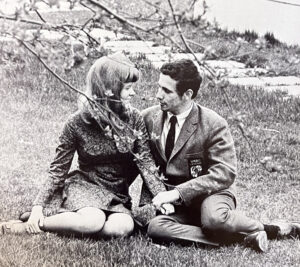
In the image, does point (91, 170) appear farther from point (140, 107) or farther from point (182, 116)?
point (140, 107)

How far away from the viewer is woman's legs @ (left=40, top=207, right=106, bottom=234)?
2234 millimetres

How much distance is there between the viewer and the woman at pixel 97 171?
7.32 feet

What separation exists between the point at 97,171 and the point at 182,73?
1.57 feet

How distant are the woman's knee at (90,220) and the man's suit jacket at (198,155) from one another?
0.29 metres

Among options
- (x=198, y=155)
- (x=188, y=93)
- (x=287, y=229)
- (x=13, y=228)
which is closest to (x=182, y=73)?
(x=188, y=93)

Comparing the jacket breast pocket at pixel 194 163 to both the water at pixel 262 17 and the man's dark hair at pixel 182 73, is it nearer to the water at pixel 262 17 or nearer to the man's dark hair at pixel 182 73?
the man's dark hair at pixel 182 73

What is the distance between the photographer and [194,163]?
7.66ft

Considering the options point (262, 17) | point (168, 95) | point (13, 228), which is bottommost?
point (13, 228)

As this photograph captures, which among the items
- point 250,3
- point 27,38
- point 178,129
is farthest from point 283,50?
point 27,38

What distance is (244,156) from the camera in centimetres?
302

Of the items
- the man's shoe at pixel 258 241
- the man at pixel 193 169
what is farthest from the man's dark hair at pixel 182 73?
the man's shoe at pixel 258 241

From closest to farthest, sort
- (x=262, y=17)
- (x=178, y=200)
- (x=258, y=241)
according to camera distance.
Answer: (x=258, y=241) → (x=178, y=200) → (x=262, y=17)

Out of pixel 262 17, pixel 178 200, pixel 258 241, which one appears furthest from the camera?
pixel 262 17

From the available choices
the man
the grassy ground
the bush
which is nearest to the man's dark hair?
the man
